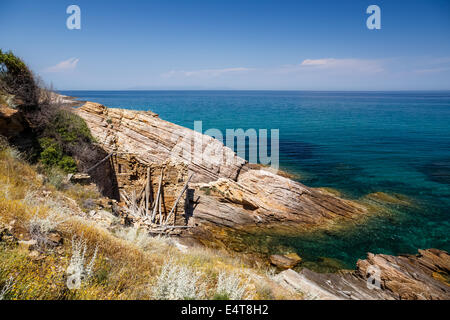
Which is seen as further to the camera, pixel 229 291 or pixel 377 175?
pixel 377 175

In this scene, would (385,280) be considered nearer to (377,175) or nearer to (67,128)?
(67,128)

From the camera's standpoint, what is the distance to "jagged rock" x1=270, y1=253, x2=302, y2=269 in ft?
30.6

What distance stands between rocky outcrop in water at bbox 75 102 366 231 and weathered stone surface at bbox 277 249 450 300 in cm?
463

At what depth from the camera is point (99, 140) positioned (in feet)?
44.1

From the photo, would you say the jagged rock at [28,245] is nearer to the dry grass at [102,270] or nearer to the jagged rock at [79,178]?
the dry grass at [102,270]

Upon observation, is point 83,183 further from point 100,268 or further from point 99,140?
point 100,268

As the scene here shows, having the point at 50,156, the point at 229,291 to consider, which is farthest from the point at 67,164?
the point at 229,291

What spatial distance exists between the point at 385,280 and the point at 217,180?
9828 millimetres

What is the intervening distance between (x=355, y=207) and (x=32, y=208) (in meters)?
15.9

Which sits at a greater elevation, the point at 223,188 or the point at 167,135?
the point at 167,135

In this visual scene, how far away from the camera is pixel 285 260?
375 inches

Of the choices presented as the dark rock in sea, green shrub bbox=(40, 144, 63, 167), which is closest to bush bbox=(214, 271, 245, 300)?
green shrub bbox=(40, 144, 63, 167)

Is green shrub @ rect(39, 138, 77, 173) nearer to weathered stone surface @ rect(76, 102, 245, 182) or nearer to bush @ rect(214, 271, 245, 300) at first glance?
weathered stone surface @ rect(76, 102, 245, 182)
